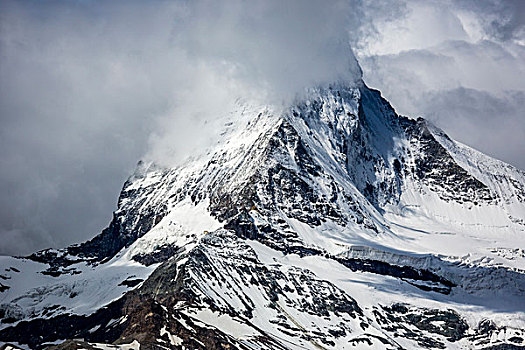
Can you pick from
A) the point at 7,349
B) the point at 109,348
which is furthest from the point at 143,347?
the point at 7,349

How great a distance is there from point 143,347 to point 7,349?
32847mm

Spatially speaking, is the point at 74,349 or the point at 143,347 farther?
the point at 143,347

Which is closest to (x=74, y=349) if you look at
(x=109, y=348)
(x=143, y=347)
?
(x=109, y=348)

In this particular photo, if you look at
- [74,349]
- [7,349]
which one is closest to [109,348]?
[74,349]

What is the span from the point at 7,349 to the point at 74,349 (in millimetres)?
15853

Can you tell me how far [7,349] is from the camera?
180m

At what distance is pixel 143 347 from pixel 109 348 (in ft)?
43.0

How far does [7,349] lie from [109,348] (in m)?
22.5

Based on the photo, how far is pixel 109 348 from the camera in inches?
7323

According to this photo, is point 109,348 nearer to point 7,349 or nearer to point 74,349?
point 74,349

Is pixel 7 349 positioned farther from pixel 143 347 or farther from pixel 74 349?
pixel 143 347

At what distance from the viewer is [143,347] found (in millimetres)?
197375

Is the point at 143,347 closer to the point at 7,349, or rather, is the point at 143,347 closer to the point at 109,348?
the point at 109,348

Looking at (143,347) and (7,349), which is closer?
(7,349)
